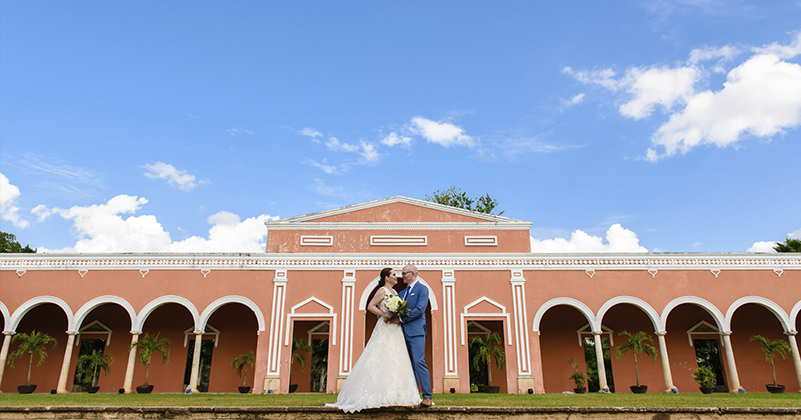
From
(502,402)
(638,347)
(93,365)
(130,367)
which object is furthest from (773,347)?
(93,365)

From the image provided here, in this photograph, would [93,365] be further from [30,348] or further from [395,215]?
[395,215]

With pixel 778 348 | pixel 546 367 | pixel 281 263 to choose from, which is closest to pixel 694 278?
pixel 778 348

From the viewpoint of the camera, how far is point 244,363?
16.5 meters

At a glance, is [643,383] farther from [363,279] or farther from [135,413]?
[135,413]

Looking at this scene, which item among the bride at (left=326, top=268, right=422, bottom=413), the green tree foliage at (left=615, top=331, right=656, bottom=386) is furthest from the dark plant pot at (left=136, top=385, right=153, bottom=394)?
the green tree foliage at (left=615, top=331, right=656, bottom=386)

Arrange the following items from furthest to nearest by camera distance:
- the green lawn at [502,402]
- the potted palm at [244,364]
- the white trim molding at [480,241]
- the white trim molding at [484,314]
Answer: the white trim molding at [480,241] → the potted palm at [244,364] → the white trim molding at [484,314] → the green lawn at [502,402]

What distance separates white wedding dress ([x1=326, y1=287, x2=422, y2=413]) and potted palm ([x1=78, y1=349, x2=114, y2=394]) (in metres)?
13.4

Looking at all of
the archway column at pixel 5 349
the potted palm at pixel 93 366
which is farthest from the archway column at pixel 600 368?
the archway column at pixel 5 349

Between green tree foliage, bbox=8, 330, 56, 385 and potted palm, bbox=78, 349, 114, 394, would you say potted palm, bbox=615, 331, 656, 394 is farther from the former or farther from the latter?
green tree foliage, bbox=8, 330, 56, 385

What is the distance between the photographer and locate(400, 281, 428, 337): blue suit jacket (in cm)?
600

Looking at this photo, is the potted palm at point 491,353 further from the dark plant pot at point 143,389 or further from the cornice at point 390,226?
the dark plant pot at point 143,389

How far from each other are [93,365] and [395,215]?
1077 cm

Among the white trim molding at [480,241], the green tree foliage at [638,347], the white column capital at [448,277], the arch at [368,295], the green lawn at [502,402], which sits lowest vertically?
the green lawn at [502,402]

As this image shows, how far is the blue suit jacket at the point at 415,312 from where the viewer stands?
19.7 feet
